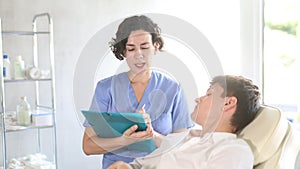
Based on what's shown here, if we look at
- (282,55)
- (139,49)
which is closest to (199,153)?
(139,49)

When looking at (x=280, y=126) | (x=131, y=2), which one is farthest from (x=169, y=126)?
(x=131, y=2)

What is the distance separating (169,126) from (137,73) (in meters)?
0.24

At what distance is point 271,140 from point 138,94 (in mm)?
517

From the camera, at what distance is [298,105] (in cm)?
245

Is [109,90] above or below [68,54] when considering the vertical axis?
below

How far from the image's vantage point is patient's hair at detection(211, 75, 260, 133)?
4.76 feet

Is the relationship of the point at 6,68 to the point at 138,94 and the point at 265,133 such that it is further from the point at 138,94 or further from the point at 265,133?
the point at 265,133

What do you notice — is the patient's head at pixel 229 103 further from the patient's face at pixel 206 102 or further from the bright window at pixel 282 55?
the bright window at pixel 282 55

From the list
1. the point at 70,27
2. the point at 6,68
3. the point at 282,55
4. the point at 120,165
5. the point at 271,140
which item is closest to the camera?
the point at 271,140

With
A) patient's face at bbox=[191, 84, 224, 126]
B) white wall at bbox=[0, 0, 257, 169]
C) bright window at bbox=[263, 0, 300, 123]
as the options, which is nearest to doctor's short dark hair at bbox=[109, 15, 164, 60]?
patient's face at bbox=[191, 84, 224, 126]

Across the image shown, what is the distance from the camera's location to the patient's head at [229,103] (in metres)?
1.45

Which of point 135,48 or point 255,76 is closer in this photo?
point 135,48

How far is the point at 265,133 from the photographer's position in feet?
4.56

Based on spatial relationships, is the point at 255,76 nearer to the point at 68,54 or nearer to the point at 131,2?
the point at 131,2
